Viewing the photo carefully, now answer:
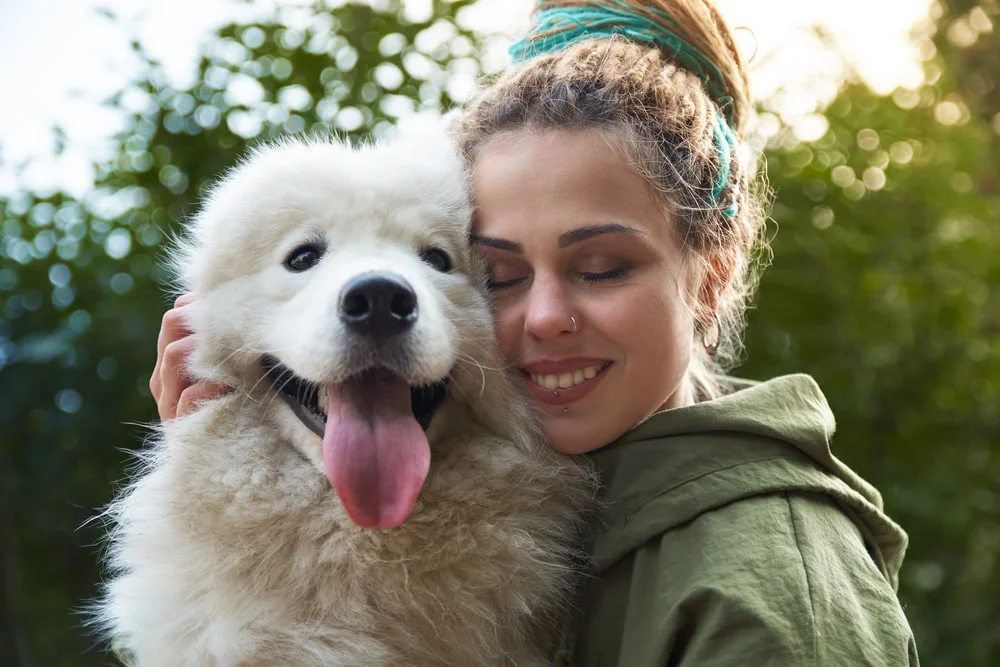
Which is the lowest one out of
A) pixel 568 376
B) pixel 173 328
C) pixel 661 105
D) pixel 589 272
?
pixel 173 328

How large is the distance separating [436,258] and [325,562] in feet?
2.43

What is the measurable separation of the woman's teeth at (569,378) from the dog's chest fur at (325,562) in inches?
6.9

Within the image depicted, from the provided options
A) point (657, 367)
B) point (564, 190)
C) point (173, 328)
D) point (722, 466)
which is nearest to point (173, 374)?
point (173, 328)

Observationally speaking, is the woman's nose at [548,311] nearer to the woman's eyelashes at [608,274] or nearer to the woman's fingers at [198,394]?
the woman's eyelashes at [608,274]

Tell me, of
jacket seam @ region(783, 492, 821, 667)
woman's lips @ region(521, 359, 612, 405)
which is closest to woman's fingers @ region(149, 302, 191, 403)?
woman's lips @ region(521, 359, 612, 405)

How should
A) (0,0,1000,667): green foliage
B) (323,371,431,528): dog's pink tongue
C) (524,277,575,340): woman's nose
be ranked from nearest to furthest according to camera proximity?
(323,371,431,528): dog's pink tongue < (524,277,575,340): woman's nose < (0,0,1000,667): green foliage

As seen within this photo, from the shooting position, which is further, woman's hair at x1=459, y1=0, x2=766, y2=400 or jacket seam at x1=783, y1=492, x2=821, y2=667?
woman's hair at x1=459, y1=0, x2=766, y2=400

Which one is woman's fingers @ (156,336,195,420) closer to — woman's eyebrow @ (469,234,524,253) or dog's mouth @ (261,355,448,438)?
dog's mouth @ (261,355,448,438)

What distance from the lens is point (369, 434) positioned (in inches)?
75.0

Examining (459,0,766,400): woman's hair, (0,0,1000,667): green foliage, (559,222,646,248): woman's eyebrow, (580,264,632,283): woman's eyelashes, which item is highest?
(459,0,766,400): woman's hair

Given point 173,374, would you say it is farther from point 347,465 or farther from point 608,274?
point 608,274

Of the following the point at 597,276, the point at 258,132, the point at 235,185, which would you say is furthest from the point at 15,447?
the point at 597,276

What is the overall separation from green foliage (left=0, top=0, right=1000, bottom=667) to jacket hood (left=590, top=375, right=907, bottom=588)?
1.60m

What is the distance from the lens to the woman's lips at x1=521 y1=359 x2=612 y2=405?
2.08 meters
